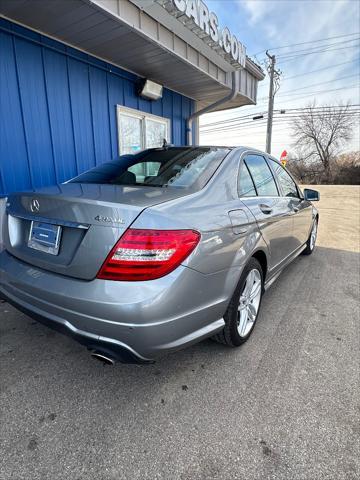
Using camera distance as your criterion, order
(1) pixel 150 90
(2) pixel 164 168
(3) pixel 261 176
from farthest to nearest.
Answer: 1. (1) pixel 150 90
2. (3) pixel 261 176
3. (2) pixel 164 168

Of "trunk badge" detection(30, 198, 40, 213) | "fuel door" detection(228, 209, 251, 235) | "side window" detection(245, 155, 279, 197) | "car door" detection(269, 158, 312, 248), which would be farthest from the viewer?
"car door" detection(269, 158, 312, 248)

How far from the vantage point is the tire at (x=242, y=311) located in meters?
2.10

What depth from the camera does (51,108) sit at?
4.31m

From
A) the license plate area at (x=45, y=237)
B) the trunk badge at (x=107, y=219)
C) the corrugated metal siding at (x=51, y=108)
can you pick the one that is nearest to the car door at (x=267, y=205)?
the trunk badge at (x=107, y=219)

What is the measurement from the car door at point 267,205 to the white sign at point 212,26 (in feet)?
7.74

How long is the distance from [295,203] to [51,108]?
3.72 m

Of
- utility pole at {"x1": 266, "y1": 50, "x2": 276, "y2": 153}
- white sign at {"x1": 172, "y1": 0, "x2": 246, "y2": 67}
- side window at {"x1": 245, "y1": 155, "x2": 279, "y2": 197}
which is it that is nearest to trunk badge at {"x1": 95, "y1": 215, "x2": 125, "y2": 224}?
side window at {"x1": 245, "y1": 155, "x2": 279, "y2": 197}

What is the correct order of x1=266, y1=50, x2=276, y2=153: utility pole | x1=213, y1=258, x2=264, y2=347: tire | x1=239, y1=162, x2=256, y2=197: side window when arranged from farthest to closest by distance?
x1=266, y1=50, x2=276, y2=153: utility pole
x1=239, y1=162, x2=256, y2=197: side window
x1=213, y1=258, x2=264, y2=347: tire

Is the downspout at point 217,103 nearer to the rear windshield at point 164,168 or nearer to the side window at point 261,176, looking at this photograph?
the side window at point 261,176

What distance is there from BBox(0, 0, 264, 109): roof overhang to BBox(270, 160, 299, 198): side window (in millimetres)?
2422

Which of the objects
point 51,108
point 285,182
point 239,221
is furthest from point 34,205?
point 51,108

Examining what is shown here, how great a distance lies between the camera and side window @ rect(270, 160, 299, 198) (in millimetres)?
3364

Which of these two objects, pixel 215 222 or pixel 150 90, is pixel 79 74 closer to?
pixel 150 90

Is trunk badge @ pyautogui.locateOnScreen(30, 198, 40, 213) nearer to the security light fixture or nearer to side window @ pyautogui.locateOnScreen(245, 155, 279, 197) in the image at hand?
side window @ pyautogui.locateOnScreen(245, 155, 279, 197)
